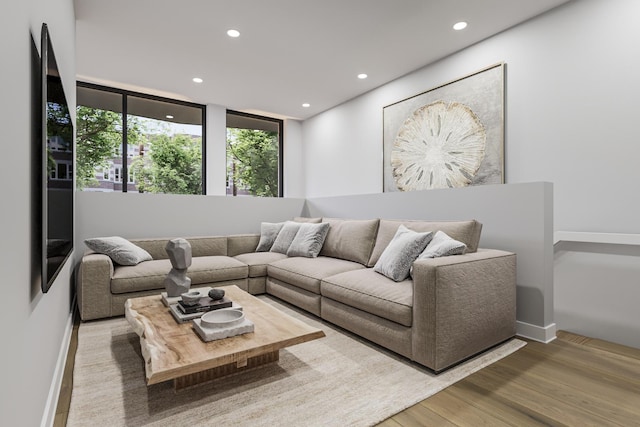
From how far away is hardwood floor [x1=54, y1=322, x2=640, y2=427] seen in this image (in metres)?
1.52

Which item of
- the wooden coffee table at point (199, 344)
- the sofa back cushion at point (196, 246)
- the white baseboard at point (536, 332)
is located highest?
the sofa back cushion at point (196, 246)

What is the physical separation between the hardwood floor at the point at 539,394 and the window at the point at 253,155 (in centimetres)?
388

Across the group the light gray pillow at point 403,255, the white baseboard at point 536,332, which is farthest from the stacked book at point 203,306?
the white baseboard at point 536,332

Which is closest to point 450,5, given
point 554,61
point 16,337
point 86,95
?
point 554,61

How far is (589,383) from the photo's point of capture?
184cm

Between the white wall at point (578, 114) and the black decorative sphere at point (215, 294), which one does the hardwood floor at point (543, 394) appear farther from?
the black decorative sphere at point (215, 294)

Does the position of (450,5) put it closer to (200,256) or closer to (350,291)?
(350,291)

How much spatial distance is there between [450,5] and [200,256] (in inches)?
139

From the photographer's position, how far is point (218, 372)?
184cm

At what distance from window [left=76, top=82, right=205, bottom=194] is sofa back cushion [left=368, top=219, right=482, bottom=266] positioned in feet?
11.1

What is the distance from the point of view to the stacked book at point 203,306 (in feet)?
6.51

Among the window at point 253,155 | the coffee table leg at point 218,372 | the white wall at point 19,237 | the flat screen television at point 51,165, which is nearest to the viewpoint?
the white wall at point 19,237

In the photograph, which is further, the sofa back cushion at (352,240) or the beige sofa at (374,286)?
the sofa back cushion at (352,240)

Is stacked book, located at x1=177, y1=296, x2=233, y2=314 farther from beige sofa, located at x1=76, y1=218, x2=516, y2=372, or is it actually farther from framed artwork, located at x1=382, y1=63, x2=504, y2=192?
framed artwork, located at x1=382, y1=63, x2=504, y2=192
